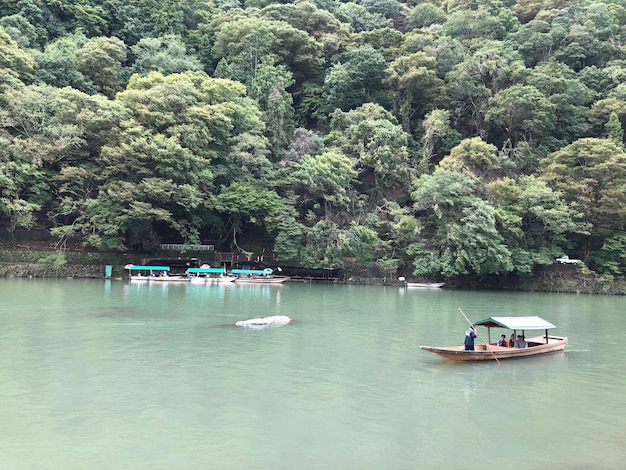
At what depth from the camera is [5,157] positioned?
39.4m

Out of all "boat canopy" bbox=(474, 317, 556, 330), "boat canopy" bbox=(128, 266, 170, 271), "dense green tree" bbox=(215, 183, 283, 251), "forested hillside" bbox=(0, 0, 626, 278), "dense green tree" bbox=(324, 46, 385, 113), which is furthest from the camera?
"dense green tree" bbox=(324, 46, 385, 113)

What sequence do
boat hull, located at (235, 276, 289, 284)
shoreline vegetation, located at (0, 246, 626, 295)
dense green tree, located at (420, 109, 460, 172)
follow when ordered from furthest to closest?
dense green tree, located at (420, 109, 460, 172), boat hull, located at (235, 276, 289, 284), shoreline vegetation, located at (0, 246, 626, 295)

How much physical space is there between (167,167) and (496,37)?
48.1 meters

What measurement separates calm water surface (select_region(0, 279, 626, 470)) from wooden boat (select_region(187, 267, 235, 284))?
61.3ft

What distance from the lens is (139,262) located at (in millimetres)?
44469

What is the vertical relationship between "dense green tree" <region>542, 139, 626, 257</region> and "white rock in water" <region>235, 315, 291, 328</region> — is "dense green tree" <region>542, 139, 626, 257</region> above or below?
above

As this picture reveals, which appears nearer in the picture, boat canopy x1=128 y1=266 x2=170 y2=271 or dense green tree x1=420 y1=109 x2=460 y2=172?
boat canopy x1=128 y1=266 x2=170 y2=271

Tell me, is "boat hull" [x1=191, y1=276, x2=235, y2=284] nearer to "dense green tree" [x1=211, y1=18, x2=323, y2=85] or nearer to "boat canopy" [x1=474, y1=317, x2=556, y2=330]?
"dense green tree" [x1=211, y1=18, x2=323, y2=85]

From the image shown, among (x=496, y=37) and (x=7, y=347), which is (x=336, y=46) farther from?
(x=7, y=347)

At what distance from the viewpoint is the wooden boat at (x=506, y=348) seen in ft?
48.9

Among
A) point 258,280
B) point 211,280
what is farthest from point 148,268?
point 258,280

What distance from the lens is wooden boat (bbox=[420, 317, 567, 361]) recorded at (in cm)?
1491

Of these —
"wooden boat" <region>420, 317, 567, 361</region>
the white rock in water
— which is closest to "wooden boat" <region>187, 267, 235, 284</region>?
the white rock in water

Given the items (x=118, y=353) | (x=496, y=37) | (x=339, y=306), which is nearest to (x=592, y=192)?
(x=339, y=306)
